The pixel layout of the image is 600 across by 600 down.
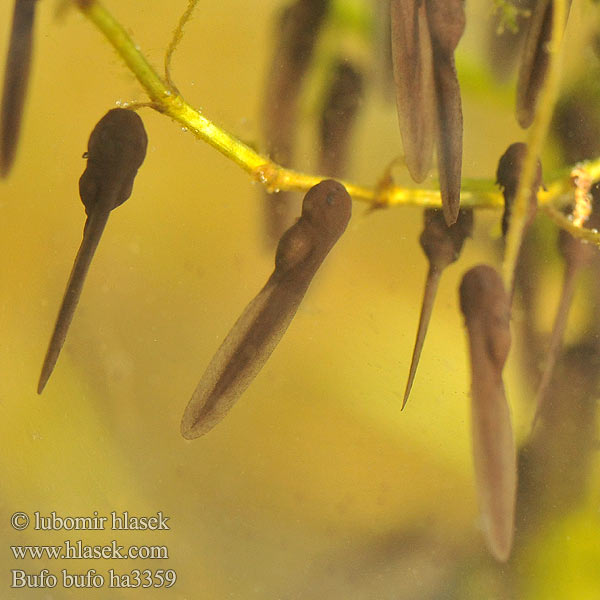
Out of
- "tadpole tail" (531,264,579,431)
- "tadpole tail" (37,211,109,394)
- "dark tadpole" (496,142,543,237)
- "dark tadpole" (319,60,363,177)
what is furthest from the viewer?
"dark tadpole" (319,60,363,177)

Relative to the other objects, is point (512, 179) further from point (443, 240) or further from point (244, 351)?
point (244, 351)

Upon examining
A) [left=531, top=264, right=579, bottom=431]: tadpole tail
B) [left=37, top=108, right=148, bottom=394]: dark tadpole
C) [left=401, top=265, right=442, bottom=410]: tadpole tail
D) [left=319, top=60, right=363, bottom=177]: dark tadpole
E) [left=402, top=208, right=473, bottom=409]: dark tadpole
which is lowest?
[left=531, top=264, right=579, bottom=431]: tadpole tail

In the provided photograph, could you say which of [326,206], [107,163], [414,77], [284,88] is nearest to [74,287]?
[107,163]

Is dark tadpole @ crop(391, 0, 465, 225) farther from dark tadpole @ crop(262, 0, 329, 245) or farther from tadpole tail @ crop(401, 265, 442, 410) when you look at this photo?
dark tadpole @ crop(262, 0, 329, 245)

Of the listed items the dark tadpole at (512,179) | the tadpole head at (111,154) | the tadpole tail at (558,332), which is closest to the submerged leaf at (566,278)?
the tadpole tail at (558,332)

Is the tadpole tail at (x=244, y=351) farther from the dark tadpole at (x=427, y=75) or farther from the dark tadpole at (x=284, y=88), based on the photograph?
the dark tadpole at (x=284, y=88)

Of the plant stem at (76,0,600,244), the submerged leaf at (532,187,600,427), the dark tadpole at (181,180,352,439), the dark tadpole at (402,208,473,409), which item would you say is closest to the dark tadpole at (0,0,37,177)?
the plant stem at (76,0,600,244)

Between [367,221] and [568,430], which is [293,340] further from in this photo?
[568,430]
